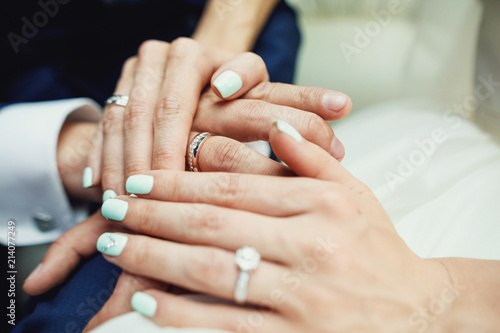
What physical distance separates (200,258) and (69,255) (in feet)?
1.29

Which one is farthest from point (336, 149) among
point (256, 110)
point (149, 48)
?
point (149, 48)

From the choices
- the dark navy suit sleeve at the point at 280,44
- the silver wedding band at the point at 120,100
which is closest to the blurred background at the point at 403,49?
the dark navy suit sleeve at the point at 280,44

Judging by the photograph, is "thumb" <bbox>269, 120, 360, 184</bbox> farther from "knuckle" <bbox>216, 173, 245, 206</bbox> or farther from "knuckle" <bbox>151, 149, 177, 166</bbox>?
"knuckle" <bbox>151, 149, 177, 166</bbox>

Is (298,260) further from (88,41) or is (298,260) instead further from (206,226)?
(88,41)

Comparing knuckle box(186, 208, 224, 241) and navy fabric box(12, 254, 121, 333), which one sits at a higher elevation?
knuckle box(186, 208, 224, 241)

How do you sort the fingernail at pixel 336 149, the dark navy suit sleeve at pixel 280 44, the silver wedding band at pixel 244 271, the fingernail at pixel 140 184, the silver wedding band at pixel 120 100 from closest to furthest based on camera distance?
the silver wedding band at pixel 244 271 < the fingernail at pixel 140 184 < the fingernail at pixel 336 149 < the silver wedding band at pixel 120 100 < the dark navy suit sleeve at pixel 280 44

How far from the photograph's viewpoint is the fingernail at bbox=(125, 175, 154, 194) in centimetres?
50

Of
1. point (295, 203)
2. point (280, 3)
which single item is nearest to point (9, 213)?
point (295, 203)

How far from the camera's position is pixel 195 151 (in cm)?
61

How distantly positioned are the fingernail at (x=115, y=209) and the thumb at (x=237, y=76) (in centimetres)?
27

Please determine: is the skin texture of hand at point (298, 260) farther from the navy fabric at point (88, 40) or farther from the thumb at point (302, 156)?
the navy fabric at point (88, 40)

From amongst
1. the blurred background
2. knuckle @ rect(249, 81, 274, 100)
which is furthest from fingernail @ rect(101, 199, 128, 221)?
the blurred background

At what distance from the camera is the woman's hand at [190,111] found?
0.60 m

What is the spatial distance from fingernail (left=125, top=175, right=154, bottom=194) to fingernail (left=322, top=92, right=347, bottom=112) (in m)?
0.35
